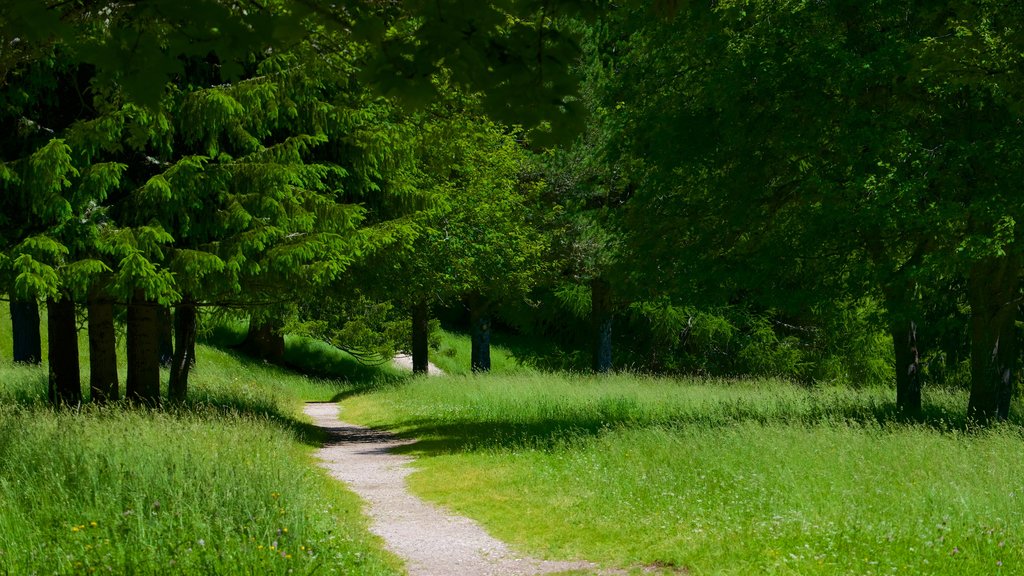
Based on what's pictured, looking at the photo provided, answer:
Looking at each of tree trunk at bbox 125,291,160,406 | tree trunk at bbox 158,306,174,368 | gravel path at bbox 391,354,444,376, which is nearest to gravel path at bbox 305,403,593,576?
tree trunk at bbox 125,291,160,406

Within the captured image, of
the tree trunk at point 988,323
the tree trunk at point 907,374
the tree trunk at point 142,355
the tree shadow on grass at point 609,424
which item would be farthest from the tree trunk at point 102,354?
the tree trunk at point 988,323

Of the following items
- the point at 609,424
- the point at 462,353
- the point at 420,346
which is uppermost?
the point at 609,424

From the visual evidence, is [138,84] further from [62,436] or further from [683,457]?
[683,457]

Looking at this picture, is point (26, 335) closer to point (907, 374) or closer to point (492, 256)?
point (492, 256)

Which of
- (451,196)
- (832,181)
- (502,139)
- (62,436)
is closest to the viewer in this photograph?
(62,436)

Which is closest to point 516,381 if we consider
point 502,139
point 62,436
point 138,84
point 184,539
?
point 502,139

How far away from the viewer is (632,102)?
17.3m

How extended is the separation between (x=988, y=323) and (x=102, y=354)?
1406 cm

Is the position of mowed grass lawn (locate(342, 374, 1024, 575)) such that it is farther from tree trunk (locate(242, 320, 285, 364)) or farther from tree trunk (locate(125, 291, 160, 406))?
tree trunk (locate(242, 320, 285, 364))

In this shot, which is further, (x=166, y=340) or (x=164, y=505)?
(x=166, y=340)

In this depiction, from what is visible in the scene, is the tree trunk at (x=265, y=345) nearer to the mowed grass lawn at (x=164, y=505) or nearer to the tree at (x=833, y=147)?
the tree at (x=833, y=147)

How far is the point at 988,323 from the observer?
46.7 ft

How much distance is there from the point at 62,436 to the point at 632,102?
11.5 m

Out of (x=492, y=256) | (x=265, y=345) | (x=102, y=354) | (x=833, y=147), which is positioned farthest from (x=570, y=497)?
(x=265, y=345)
